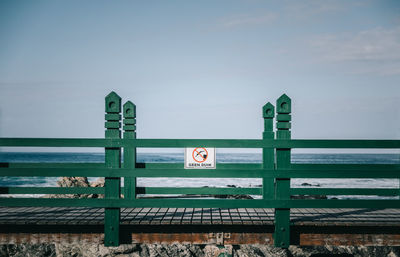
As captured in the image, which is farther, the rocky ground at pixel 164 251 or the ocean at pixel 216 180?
the ocean at pixel 216 180

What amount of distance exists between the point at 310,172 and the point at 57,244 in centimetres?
411

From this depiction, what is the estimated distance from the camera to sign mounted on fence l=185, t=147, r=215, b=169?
5.02m

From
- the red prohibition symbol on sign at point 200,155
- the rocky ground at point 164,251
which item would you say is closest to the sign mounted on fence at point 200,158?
the red prohibition symbol on sign at point 200,155

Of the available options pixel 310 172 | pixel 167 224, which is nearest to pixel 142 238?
pixel 167 224

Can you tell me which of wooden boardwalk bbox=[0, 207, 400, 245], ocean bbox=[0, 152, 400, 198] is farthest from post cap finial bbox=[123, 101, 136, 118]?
ocean bbox=[0, 152, 400, 198]

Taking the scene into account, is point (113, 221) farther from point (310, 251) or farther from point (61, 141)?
point (310, 251)

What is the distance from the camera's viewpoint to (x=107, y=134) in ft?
16.5

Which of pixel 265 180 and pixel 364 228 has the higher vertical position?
pixel 265 180

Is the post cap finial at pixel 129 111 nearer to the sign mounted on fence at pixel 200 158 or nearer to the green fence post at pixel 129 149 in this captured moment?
the green fence post at pixel 129 149

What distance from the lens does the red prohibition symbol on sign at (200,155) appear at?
198 inches

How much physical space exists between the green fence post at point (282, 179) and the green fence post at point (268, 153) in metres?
0.08

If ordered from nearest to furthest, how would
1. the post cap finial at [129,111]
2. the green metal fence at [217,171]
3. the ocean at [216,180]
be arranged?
the green metal fence at [217,171], the post cap finial at [129,111], the ocean at [216,180]

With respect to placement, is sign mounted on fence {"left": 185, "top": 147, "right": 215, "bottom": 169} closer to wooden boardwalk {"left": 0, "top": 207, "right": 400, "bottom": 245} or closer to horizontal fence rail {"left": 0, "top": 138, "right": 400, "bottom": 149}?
horizontal fence rail {"left": 0, "top": 138, "right": 400, "bottom": 149}

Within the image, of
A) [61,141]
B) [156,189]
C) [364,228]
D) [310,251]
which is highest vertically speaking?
[61,141]
